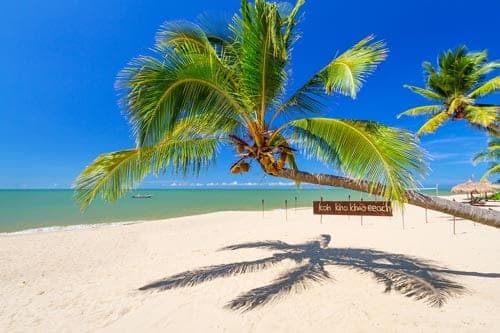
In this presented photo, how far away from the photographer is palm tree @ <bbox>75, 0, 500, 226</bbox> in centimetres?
385

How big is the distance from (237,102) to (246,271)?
345 centimetres

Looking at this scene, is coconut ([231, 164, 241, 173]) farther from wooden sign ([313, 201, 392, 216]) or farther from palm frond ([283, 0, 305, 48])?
wooden sign ([313, 201, 392, 216])

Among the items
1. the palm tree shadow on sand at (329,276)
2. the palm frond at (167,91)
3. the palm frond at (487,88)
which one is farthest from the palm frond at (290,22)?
the palm frond at (487,88)

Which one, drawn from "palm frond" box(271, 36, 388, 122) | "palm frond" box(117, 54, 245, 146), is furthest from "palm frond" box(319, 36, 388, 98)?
"palm frond" box(117, 54, 245, 146)

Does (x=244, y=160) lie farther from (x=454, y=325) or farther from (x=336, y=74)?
(x=454, y=325)

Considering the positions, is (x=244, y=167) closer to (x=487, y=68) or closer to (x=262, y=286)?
(x=262, y=286)

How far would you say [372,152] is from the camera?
371cm

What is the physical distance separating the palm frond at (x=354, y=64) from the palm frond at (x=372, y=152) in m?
0.56

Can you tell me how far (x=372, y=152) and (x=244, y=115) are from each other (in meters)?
1.96

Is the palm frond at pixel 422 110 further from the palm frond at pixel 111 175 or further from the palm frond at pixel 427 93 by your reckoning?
the palm frond at pixel 111 175

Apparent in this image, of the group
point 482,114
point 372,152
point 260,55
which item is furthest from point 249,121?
point 482,114

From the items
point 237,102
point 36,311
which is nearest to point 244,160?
point 237,102

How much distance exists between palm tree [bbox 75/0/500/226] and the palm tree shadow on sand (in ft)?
5.02

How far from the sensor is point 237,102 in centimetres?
465
